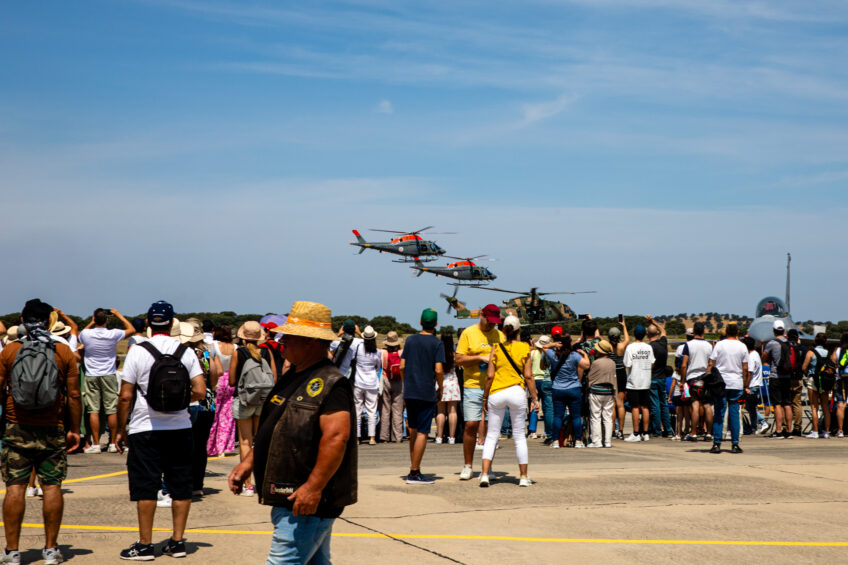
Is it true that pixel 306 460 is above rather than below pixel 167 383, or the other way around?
below

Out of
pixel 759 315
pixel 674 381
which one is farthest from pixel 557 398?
pixel 759 315

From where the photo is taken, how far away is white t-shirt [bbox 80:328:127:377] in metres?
13.1

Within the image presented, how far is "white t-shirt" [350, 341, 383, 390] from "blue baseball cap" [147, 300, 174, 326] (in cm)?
793

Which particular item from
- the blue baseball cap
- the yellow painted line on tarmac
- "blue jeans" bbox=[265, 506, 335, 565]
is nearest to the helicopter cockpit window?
the yellow painted line on tarmac

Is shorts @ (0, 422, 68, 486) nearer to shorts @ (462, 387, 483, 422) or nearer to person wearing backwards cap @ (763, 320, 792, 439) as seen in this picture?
shorts @ (462, 387, 483, 422)

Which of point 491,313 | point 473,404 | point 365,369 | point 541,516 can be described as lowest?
point 541,516

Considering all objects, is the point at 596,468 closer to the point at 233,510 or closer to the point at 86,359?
the point at 233,510

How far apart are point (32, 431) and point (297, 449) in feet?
10.2

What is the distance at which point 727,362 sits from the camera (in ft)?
43.7

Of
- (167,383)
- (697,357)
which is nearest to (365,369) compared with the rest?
(697,357)

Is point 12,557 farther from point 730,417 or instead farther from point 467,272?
point 467,272

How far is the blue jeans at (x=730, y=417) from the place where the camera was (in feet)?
43.5

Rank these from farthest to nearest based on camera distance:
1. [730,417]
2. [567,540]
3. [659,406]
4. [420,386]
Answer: [659,406], [730,417], [420,386], [567,540]

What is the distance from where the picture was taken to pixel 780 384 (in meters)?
16.1
